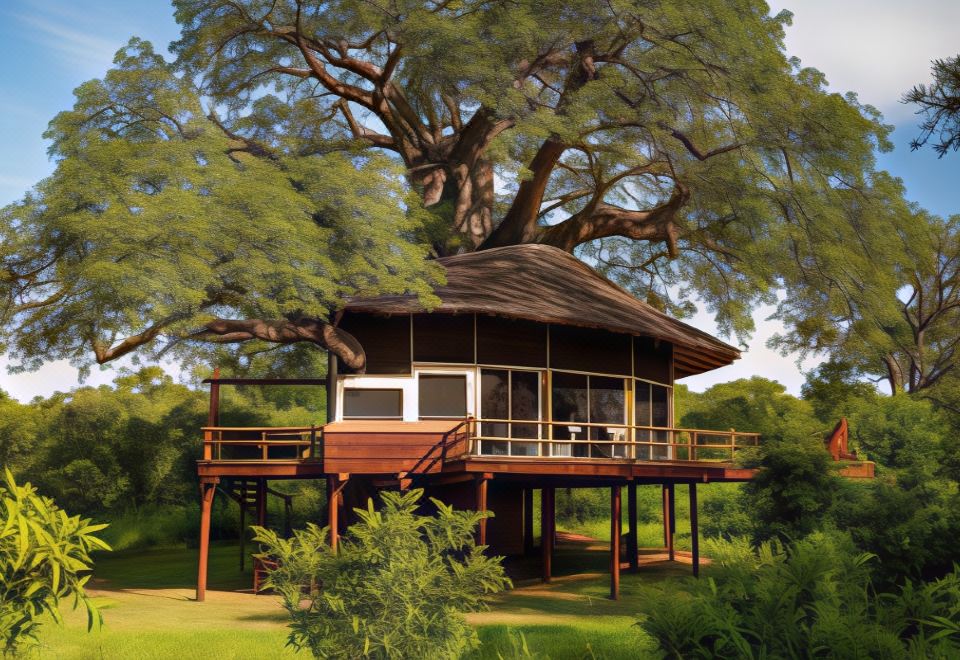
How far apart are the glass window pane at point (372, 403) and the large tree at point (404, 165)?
959mm

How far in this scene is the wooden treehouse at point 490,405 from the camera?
79.0 ft

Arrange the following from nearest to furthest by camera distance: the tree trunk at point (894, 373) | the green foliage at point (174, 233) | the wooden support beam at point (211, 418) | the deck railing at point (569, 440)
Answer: the green foliage at point (174, 233)
the deck railing at point (569, 440)
the wooden support beam at point (211, 418)
the tree trunk at point (894, 373)

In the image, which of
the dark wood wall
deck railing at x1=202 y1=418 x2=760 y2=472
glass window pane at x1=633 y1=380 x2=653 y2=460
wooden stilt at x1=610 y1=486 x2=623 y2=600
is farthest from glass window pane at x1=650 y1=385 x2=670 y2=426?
wooden stilt at x1=610 y1=486 x2=623 y2=600

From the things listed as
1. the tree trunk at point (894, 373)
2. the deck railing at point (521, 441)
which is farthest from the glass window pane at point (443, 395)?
the tree trunk at point (894, 373)

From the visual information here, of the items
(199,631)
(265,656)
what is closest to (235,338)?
(199,631)

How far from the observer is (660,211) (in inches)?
1352

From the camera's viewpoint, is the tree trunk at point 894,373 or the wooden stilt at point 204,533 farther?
the tree trunk at point 894,373

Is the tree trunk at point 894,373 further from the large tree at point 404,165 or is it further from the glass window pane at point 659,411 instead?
the glass window pane at point 659,411

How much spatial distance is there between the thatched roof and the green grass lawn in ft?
20.6

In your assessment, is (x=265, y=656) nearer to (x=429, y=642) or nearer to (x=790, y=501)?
(x=429, y=642)

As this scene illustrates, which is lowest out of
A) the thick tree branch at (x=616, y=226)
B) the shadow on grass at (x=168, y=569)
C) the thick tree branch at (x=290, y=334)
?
the shadow on grass at (x=168, y=569)

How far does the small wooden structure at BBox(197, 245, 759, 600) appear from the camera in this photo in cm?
2409

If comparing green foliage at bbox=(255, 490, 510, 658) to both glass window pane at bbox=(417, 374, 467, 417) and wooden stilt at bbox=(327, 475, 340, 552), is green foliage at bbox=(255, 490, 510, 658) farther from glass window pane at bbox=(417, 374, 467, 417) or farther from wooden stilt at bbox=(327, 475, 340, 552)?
glass window pane at bbox=(417, 374, 467, 417)

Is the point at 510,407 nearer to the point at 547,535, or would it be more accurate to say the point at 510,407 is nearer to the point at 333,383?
the point at 547,535
